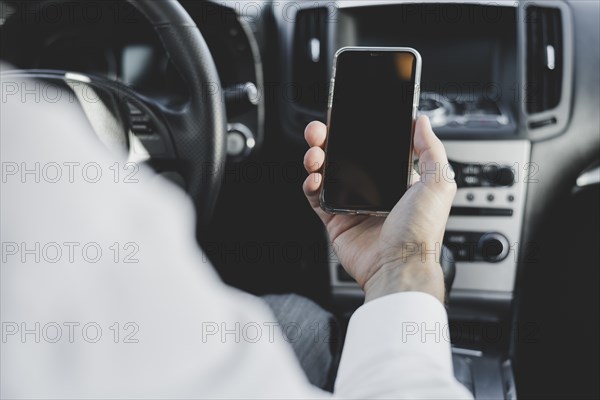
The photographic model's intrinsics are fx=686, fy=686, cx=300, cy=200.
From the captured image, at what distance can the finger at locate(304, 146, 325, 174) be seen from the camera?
84cm

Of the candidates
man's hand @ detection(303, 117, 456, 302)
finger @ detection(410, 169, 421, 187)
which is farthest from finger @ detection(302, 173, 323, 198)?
finger @ detection(410, 169, 421, 187)

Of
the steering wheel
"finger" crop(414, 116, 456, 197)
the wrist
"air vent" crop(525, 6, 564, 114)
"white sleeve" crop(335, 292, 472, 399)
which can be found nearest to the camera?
"white sleeve" crop(335, 292, 472, 399)

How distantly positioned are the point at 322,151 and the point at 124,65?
34.6 inches

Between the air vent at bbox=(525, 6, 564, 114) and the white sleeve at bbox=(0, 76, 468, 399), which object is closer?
the white sleeve at bbox=(0, 76, 468, 399)

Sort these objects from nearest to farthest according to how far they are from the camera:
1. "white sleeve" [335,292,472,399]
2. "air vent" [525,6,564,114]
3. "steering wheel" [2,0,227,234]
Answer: "white sleeve" [335,292,472,399] → "steering wheel" [2,0,227,234] → "air vent" [525,6,564,114]

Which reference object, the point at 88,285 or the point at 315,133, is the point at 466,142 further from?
the point at 88,285

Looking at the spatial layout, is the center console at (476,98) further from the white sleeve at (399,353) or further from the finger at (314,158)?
the white sleeve at (399,353)

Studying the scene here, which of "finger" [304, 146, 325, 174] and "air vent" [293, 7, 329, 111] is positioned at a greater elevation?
"air vent" [293, 7, 329, 111]

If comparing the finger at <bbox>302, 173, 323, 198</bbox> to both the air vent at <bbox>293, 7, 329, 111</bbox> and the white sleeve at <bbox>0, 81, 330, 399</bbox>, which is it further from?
the air vent at <bbox>293, 7, 329, 111</bbox>

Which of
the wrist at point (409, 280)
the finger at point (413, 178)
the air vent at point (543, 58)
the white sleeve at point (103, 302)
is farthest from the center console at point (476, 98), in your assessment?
the white sleeve at point (103, 302)

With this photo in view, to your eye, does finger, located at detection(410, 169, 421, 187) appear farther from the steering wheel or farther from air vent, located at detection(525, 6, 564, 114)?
air vent, located at detection(525, 6, 564, 114)

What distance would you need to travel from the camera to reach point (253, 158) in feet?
4.39

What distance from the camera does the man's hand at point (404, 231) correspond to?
0.68m

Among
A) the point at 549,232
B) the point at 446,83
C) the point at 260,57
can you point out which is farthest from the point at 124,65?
the point at 549,232
